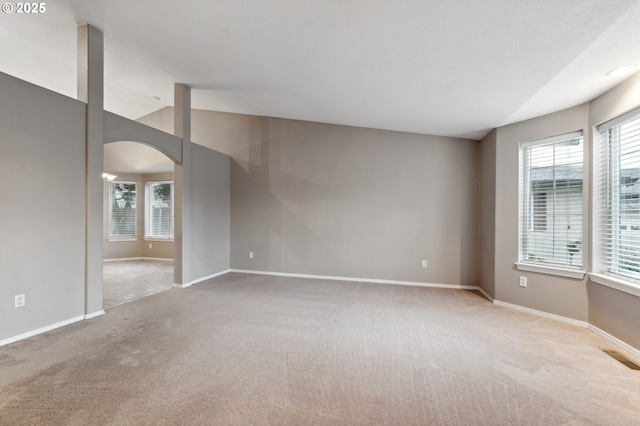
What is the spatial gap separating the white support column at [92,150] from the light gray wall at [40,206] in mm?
62

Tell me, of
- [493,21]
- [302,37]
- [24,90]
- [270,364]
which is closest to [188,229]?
[24,90]

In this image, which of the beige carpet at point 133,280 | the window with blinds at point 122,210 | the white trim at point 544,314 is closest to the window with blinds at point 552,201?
the white trim at point 544,314

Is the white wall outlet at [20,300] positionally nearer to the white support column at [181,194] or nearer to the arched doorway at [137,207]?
the white support column at [181,194]

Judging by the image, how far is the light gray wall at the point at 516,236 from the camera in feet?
10.8

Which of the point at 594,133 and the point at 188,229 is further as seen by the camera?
the point at 188,229

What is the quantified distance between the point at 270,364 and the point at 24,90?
3.40 metres

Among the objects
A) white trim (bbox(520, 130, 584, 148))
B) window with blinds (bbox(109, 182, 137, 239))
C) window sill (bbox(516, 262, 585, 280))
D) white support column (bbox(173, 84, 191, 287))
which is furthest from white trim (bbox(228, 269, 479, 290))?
window with blinds (bbox(109, 182, 137, 239))

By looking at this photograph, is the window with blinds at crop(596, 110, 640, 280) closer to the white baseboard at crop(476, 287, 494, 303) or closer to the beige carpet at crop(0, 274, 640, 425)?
the beige carpet at crop(0, 274, 640, 425)

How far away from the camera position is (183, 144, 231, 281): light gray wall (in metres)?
4.97

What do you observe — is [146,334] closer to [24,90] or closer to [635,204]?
[24,90]

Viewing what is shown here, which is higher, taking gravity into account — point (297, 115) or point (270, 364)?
point (297, 115)

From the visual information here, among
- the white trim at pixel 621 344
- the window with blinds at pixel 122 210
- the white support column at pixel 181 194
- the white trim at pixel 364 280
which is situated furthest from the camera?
the window with blinds at pixel 122 210

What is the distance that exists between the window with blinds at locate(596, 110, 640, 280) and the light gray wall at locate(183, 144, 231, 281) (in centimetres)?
561

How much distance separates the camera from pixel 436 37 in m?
2.34
